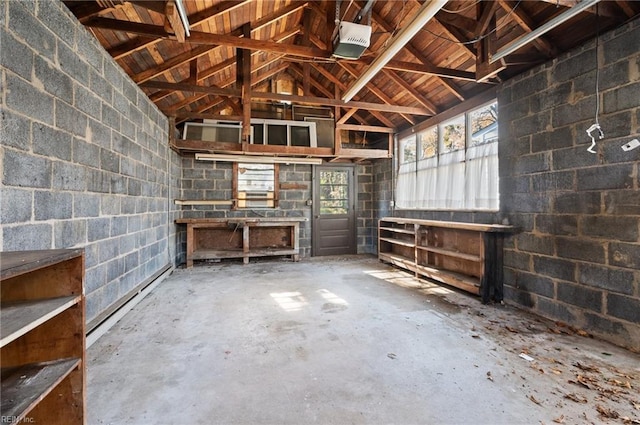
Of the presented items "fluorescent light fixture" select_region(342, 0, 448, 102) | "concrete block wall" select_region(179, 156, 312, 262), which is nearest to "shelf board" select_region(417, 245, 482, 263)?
"fluorescent light fixture" select_region(342, 0, 448, 102)

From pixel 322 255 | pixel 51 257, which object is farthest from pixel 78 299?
pixel 322 255

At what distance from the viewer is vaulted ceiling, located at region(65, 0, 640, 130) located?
2.88m

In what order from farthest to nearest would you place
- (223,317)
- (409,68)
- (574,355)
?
1. (409,68)
2. (223,317)
3. (574,355)

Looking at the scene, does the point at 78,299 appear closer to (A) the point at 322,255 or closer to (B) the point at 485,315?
(B) the point at 485,315

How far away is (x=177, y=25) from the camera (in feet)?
Result: 8.77

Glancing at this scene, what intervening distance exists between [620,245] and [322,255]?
5367 millimetres

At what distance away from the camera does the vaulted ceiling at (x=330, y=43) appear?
2881mm

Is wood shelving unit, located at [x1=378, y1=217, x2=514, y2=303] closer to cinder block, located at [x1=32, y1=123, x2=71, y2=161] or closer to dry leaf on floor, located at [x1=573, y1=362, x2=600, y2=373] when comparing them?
dry leaf on floor, located at [x1=573, y1=362, x2=600, y2=373]

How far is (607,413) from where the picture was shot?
174 centimetres

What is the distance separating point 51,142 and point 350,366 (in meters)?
2.84

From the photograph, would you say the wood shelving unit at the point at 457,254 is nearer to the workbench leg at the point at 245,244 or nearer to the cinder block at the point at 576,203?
the cinder block at the point at 576,203

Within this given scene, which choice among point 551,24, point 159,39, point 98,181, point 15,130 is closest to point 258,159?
Result: point 159,39

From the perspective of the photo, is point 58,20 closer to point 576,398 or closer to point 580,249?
point 576,398

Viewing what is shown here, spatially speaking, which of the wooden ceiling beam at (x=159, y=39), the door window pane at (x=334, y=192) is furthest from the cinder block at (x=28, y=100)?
the door window pane at (x=334, y=192)
